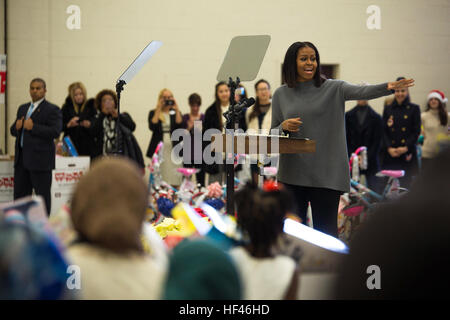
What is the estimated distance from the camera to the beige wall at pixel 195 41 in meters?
6.87

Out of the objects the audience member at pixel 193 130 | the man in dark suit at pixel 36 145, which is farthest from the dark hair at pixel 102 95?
the audience member at pixel 193 130

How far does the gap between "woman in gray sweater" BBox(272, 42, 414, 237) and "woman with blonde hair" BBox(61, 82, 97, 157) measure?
3.08 meters

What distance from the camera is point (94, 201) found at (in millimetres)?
1071

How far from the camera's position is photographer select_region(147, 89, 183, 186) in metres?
5.45

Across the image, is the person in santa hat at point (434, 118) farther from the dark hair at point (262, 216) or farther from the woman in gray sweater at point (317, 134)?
the dark hair at point (262, 216)

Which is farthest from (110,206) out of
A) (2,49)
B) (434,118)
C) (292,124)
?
(2,49)

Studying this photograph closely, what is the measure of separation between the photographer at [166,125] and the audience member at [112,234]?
429 cm

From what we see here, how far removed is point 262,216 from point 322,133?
1.43 meters

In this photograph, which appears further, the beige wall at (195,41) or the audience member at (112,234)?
the beige wall at (195,41)
